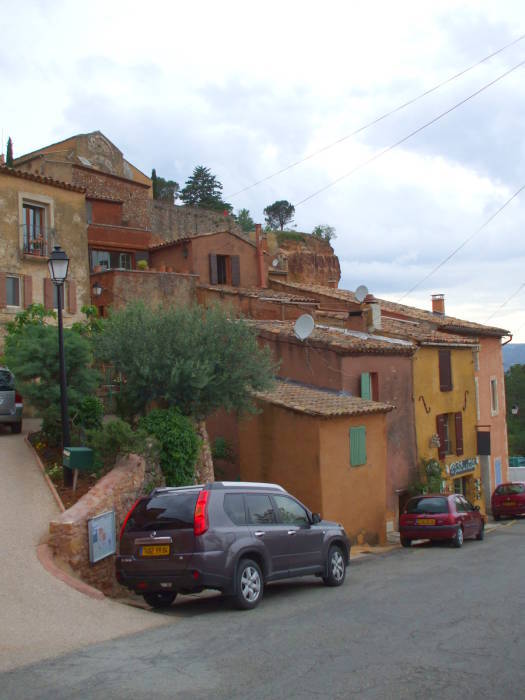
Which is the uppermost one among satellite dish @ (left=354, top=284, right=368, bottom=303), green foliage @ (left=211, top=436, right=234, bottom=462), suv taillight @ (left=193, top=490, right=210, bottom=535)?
satellite dish @ (left=354, top=284, right=368, bottom=303)

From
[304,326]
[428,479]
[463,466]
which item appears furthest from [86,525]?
[463,466]

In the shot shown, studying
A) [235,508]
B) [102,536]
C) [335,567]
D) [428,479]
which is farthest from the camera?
[428,479]

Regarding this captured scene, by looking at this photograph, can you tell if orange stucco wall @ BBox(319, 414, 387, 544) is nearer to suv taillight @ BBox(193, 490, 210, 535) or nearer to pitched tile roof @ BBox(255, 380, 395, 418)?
pitched tile roof @ BBox(255, 380, 395, 418)

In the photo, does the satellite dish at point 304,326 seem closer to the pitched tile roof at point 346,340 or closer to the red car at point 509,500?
the pitched tile roof at point 346,340

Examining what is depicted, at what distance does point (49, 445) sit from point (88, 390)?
1.56 m

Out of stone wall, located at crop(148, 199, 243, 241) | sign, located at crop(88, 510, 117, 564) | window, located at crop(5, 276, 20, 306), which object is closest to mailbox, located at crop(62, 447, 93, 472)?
sign, located at crop(88, 510, 117, 564)

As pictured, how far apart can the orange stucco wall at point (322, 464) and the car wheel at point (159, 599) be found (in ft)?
27.8

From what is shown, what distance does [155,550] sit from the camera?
1014cm

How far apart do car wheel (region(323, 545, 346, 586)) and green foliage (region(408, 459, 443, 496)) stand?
516 inches

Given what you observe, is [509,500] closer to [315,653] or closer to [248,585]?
[248,585]

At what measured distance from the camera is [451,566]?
52.9 feet

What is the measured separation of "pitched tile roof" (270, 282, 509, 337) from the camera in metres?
33.4

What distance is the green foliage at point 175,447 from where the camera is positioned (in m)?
14.7

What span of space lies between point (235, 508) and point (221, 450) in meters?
10.5
